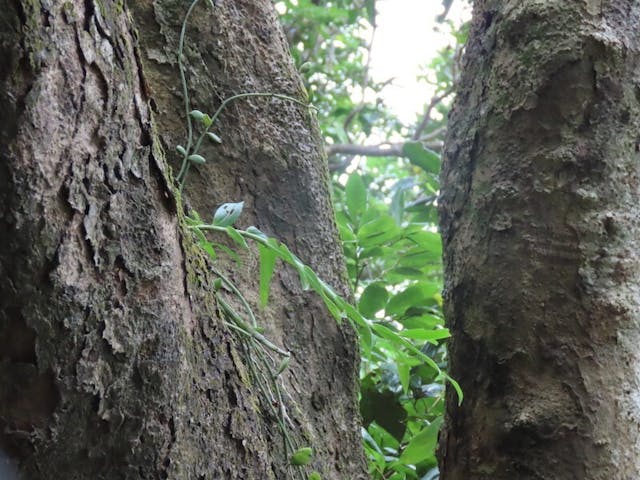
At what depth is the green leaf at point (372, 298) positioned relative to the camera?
3.74 feet

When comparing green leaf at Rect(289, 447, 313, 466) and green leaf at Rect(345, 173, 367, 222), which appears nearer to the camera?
green leaf at Rect(289, 447, 313, 466)

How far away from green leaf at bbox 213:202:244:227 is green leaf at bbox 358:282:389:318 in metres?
0.46

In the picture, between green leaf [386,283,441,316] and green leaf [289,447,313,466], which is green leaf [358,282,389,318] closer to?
green leaf [386,283,441,316]

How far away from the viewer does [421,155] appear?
4.15ft

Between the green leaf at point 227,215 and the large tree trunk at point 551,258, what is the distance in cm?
31

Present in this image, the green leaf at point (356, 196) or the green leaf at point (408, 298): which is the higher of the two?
the green leaf at point (356, 196)

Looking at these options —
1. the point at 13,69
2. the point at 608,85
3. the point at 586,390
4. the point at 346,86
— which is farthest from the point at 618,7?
Result: the point at 346,86

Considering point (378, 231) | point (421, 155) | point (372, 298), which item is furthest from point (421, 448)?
point (421, 155)

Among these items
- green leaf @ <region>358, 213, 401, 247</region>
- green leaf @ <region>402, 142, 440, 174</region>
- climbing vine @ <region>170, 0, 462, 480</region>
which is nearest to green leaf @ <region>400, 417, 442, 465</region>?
climbing vine @ <region>170, 0, 462, 480</region>

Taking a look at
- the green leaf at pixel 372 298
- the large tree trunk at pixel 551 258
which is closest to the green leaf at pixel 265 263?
the large tree trunk at pixel 551 258

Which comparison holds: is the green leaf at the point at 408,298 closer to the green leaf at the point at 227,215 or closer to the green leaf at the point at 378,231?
the green leaf at the point at 378,231

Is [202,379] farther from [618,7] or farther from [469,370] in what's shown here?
[618,7]

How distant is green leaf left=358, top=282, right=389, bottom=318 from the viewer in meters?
1.14

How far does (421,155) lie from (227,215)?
635 mm
